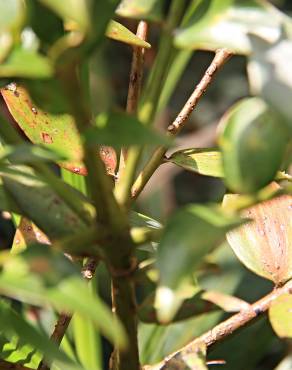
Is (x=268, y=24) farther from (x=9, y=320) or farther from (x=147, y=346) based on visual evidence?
(x=147, y=346)

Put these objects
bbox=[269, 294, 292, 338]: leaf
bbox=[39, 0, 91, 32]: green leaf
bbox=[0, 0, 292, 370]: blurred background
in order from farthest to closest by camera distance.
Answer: bbox=[0, 0, 292, 370]: blurred background, bbox=[269, 294, 292, 338]: leaf, bbox=[39, 0, 91, 32]: green leaf

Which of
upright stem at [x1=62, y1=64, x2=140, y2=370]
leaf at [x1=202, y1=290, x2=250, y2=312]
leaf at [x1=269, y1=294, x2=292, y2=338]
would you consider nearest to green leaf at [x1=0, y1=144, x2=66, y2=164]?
upright stem at [x1=62, y1=64, x2=140, y2=370]

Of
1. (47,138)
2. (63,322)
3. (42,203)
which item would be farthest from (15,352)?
(42,203)

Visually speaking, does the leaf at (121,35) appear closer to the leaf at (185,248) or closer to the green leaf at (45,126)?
the green leaf at (45,126)

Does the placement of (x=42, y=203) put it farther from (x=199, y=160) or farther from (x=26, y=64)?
(x=199, y=160)

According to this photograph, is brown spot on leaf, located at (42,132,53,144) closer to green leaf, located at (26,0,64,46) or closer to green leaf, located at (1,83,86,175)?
green leaf, located at (1,83,86,175)

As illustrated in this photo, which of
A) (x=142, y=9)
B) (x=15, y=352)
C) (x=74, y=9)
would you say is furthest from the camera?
(x=15, y=352)

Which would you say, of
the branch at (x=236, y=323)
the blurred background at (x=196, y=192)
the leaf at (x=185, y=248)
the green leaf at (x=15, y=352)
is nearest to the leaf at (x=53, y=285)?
the leaf at (x=185, y=248)
